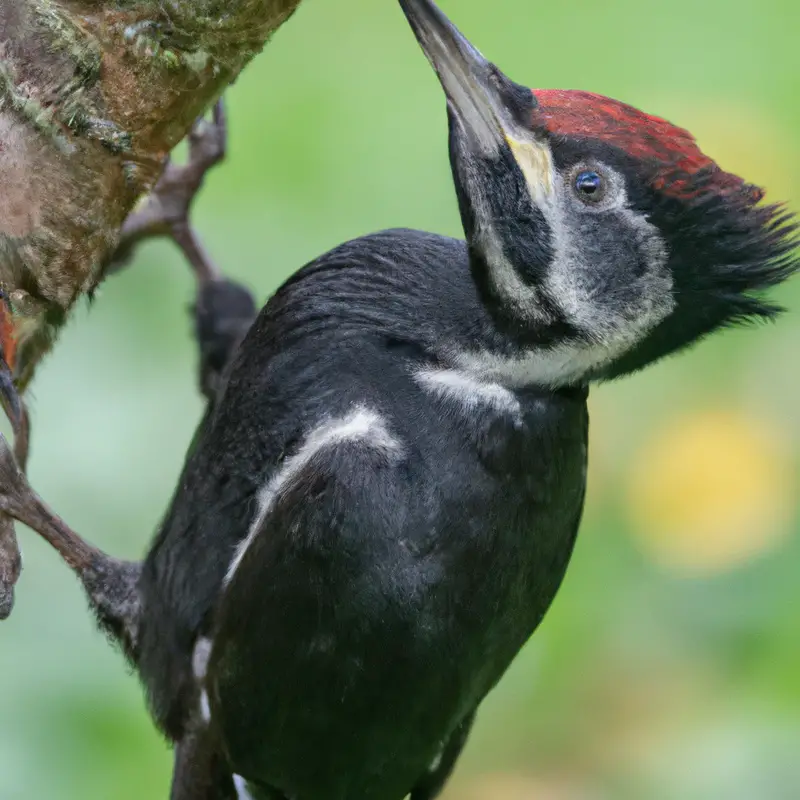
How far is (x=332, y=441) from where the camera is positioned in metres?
2.20

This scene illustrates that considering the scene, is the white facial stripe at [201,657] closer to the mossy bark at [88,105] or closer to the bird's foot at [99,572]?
the bird's foot at [99,572]

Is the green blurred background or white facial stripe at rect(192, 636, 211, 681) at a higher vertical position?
the green blurred background

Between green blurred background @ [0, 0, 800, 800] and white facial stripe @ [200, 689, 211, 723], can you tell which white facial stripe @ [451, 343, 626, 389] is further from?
green blurred background @ [0, 0, 800, 800]

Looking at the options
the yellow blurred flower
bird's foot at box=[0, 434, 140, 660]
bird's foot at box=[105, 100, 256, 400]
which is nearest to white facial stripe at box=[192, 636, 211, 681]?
bird's foot at box=[0, 434, 140, 660]

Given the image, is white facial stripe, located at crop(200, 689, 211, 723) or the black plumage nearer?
the black plumage

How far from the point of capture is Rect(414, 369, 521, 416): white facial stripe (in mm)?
2223

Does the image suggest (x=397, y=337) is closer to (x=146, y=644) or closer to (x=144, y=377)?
(x=146, y=644)

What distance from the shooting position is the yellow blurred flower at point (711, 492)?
3.85m

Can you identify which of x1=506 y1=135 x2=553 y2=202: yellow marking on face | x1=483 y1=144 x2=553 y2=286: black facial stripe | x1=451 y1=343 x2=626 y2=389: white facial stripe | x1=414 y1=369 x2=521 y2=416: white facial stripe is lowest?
x1=414 y1=369 x2=521 y2=416: white facial stripe

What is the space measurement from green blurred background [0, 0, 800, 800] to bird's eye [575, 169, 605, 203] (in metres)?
1.47

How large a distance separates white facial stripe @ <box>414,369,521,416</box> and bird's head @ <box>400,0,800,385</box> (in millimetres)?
29

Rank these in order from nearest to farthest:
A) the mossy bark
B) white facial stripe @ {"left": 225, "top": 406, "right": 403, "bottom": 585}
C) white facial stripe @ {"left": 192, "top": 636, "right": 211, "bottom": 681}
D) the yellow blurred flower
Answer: the mossy bark → white facial stripe @ {"left": 225, "top": 406, "right": 403, "bottom": 585} → white facial stripe @ {"left": 192, "top": 636, "right": 211, "bottom": 681} → the yellow blurred flower

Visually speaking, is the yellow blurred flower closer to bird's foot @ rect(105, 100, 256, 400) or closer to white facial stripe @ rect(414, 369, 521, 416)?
bird's foot @ rect(105, 100, 256, 400)

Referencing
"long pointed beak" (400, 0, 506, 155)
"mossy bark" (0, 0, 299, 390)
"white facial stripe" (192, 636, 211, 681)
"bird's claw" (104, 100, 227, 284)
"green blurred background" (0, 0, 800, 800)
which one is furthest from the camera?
"green blurred background" (0, 0, 800, 800)
